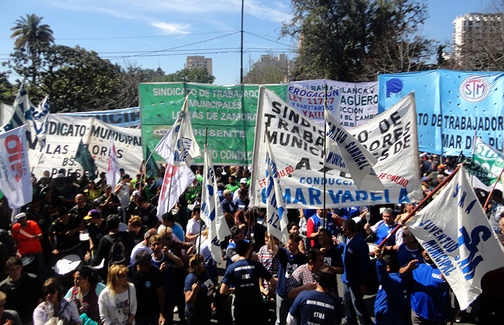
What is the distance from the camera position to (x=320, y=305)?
14.8 feet

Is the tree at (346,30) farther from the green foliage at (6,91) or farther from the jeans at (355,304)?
the jeans at (355,304)

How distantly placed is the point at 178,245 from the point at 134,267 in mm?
1078

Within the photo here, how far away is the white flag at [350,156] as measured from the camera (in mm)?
5910

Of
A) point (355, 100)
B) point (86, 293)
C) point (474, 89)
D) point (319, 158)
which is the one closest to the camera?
point (86, 293)

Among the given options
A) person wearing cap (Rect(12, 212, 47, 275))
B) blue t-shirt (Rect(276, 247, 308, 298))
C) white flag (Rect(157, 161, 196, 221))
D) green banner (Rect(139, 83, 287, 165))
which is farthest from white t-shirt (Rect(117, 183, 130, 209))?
blue t-shirt (Rect(276, 247, 308, 298))

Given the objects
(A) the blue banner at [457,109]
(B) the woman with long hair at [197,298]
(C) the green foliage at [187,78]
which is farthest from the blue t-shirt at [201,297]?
(C) the green foliage at [187,78]

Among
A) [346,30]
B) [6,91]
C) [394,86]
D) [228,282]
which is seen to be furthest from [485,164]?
[6,91]

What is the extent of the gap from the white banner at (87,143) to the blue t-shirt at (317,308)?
9.75m

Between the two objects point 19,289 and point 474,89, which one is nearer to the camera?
point 19,289

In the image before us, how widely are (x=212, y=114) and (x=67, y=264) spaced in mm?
6084

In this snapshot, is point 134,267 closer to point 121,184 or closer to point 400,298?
point 400,298

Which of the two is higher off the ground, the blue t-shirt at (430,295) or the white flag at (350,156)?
the white flag at (350,156)

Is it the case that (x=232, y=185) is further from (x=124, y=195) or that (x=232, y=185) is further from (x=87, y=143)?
(x=87, y=143)

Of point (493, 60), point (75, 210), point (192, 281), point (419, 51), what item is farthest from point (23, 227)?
point (419, 51)
